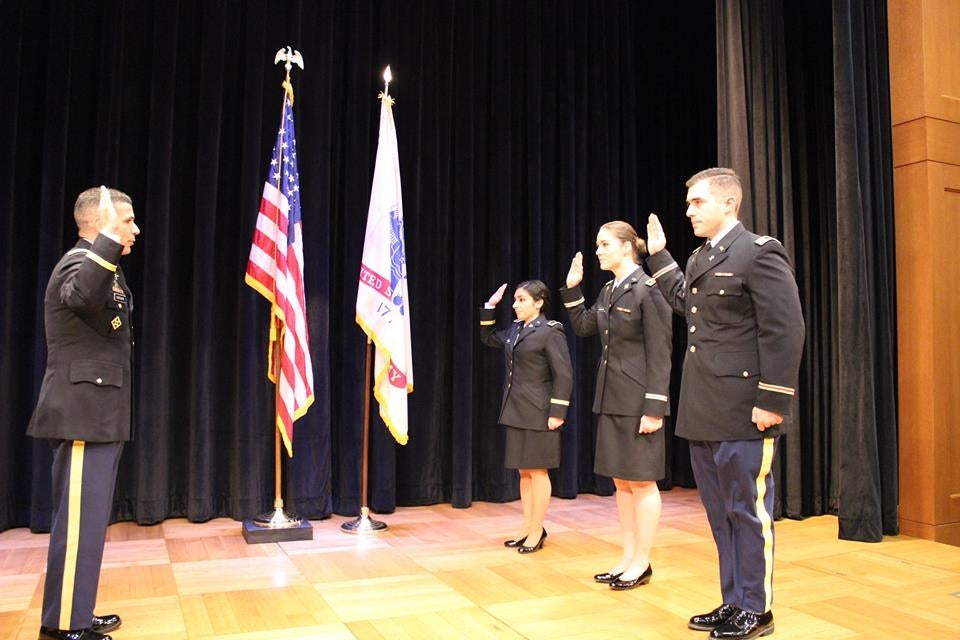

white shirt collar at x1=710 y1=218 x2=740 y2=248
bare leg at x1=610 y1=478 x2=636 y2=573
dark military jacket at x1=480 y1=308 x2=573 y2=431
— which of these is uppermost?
white shirt collar at x1=710 y1=218 x2=740 y2=248

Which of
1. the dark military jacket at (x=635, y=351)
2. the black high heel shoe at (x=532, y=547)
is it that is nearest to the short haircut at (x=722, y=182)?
the dark military jacket at (x=635, y=351)

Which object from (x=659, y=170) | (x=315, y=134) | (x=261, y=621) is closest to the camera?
(x=261, y=621)

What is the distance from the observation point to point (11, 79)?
4578 mm

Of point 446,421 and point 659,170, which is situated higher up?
point 659,170

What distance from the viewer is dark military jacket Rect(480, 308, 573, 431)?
13.1 feet

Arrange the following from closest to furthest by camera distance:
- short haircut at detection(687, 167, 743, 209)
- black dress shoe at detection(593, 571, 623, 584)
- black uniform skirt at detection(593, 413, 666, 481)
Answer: short haircut at detection(687, 167, 743, 209), black uniform skirt at detection(593, 413, 666, 481), black dress shoe at detection(593, 571, 623, 584)

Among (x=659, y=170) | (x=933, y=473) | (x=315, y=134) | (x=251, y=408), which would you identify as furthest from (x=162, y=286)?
(x=933, y=473)

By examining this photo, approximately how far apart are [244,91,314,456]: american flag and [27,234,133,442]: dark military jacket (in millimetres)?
1706

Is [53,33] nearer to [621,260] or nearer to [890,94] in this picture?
[621,260]

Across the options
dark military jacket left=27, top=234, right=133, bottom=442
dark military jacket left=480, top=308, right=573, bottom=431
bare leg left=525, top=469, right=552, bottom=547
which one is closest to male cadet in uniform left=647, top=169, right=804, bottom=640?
dark military jacket left=480, top=308, right=573, bottom=431

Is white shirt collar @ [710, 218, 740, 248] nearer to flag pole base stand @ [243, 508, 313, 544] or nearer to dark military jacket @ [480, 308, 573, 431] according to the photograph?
dark military jacket @ [480, 308, 573, 431]

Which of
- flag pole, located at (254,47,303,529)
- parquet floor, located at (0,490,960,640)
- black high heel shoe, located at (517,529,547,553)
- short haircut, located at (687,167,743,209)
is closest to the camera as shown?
short haircut, located at (687,167,743,209)

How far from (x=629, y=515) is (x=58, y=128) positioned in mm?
3812

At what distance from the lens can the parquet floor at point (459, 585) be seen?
114 inches
